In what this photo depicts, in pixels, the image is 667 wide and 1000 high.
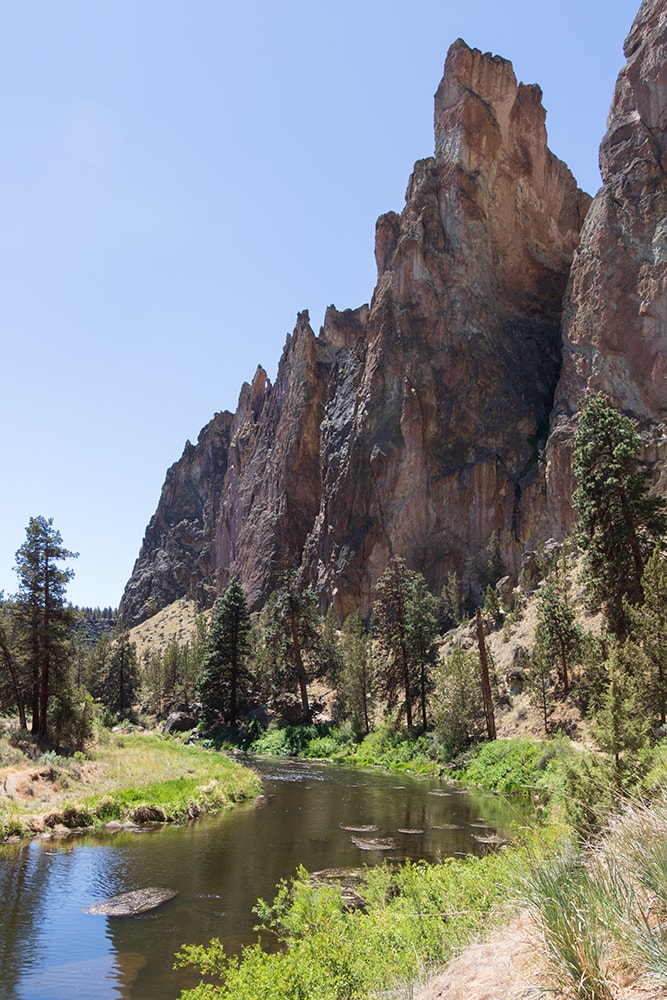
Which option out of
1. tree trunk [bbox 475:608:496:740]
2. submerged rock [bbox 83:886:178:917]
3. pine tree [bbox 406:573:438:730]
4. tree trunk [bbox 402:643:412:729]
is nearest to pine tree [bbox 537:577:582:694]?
tree trunk [bbox 475:608:496:740]

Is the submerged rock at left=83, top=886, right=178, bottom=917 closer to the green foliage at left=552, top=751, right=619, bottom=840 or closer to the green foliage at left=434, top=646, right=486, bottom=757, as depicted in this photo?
the green foliage at left=552, top=751, right=619, bottom=840

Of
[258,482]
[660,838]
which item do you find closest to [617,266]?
[660,838]

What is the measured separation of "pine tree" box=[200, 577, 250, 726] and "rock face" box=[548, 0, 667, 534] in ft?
116

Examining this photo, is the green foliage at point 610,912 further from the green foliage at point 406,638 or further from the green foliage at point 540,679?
the green foliage at point 406,638

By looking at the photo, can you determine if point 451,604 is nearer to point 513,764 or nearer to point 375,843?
point 513,764

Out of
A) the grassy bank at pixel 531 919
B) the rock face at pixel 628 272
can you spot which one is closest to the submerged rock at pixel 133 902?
the grassy bank at pixel 531 919

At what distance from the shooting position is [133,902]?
45.7 feet

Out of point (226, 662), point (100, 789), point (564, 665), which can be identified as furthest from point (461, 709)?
point (226, 662)

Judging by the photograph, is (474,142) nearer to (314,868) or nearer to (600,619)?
(600,619)

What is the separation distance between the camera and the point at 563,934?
4.57 metres

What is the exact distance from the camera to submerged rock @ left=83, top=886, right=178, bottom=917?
43.6 feet

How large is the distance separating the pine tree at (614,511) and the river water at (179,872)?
1325 centimetres

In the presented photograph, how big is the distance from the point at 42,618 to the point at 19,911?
2499 centimetres

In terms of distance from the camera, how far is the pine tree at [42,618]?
35.2m
